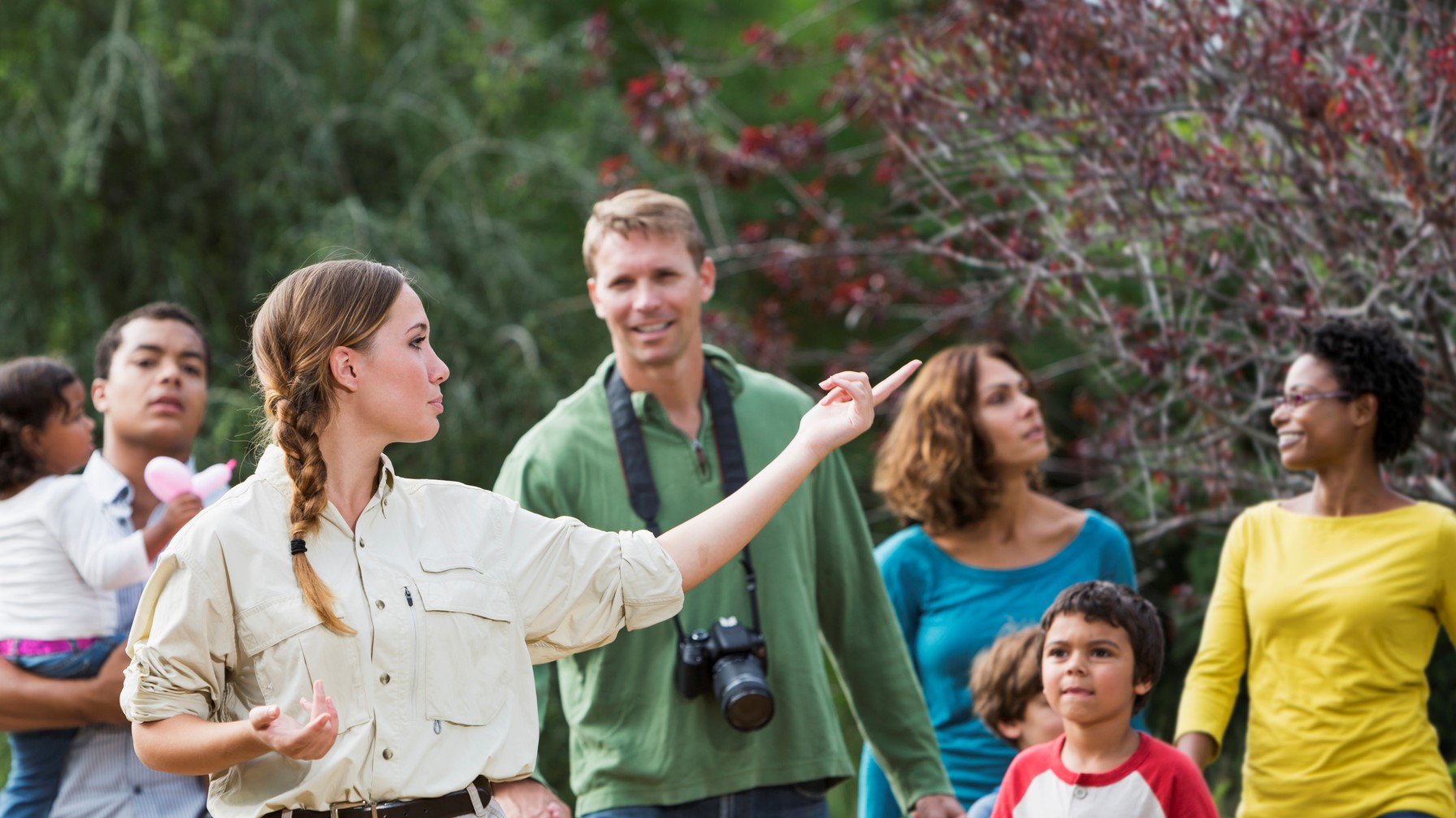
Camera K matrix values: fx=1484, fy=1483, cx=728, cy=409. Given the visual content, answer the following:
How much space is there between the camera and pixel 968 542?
4.34m

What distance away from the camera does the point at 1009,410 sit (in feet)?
14.4

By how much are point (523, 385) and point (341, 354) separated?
4884 millimetres

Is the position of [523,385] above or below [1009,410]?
above

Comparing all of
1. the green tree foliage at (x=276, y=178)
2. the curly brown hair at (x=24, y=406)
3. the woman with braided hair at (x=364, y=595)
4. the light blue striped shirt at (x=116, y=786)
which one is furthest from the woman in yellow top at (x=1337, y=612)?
the green tree foliage at (x=276, y=178)

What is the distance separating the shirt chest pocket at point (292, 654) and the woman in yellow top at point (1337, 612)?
7.46 ft

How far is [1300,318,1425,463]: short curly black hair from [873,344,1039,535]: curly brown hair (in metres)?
0.97

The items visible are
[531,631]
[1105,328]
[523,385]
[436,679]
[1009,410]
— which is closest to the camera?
[436,679]

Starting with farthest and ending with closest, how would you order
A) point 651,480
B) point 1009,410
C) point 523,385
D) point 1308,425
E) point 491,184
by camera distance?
point 491,184 → point 523,385 → point 1009,410 → point 1308,425 → point 651,480

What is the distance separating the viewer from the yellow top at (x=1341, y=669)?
11.5 feet

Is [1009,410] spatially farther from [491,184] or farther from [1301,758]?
[491,184]

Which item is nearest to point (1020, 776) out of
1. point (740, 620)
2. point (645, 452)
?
point (740, 620)

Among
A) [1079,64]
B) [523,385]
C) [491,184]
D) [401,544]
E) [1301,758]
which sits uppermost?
[491,184]

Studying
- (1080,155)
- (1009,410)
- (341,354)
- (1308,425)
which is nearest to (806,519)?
(1009,410)

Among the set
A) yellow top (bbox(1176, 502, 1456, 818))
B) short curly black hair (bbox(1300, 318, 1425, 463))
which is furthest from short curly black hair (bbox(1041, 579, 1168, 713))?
short curly black hair (bbox(1300, 318, 1425, 463))
